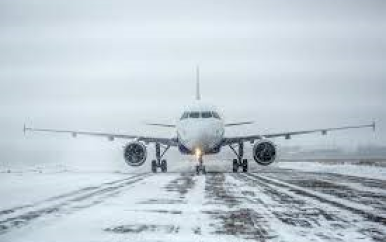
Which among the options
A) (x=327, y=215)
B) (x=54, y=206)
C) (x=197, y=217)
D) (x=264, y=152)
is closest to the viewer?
(x=197, y=217)

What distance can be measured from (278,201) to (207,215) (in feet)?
11.9

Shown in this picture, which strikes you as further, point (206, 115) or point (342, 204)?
point (206, 115)

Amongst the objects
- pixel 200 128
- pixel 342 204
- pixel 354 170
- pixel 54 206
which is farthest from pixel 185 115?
pixel 54 206

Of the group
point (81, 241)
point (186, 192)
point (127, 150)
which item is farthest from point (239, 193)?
point (127, 150)

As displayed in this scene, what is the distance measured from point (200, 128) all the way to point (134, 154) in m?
4.75

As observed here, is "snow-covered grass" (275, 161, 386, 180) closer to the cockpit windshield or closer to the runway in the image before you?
the cockpit windshield

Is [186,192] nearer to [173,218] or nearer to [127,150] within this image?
[173,218]

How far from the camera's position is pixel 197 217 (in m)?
10.9

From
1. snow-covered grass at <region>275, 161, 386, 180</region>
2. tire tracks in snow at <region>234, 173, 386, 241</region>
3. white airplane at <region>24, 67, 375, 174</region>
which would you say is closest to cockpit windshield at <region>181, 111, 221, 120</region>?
white airplane at <region>24, 67, 375, 174</region>

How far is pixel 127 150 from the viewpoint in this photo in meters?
31.5

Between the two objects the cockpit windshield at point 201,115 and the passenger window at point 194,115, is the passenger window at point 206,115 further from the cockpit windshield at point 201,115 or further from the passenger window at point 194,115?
the passenger window at point 194,115

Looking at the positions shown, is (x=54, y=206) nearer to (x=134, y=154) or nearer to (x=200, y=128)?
(x=200, y=128)

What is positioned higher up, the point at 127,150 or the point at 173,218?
the point at 127,150

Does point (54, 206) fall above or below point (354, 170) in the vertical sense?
below
